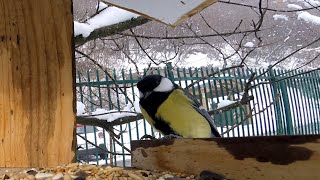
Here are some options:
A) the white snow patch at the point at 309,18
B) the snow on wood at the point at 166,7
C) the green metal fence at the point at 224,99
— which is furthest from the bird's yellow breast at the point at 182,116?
the white snow patch at the point at 309,18

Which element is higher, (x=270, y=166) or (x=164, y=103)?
(x=164, y=103)

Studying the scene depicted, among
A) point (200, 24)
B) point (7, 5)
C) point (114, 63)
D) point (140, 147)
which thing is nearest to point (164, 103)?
point (140, 147)

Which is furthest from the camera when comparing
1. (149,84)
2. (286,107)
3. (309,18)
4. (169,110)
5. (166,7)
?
(309,18)

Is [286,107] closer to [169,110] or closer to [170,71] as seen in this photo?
[170,71]

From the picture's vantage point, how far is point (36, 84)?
4.42 ft

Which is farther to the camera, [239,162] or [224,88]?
[224,88]

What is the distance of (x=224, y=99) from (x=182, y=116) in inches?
168

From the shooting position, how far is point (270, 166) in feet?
3.25

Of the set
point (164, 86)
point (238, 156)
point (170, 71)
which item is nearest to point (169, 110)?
point (164, 86)

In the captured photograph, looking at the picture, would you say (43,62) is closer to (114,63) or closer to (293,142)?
(293,142)

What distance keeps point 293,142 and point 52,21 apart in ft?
2.68

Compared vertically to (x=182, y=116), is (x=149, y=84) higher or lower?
higher

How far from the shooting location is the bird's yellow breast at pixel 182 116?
2431 mm

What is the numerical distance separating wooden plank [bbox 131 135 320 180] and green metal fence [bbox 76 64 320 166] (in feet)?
12.7
